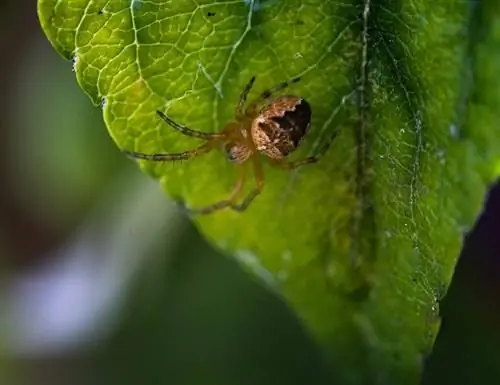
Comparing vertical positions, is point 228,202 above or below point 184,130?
below

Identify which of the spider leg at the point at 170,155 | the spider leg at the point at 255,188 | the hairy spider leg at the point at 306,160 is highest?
the spider leg at the point at 170,155

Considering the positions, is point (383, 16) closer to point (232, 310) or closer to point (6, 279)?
point (232, 310)

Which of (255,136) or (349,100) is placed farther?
(255,136)

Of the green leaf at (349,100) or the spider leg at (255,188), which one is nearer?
the green leaf at (349,100)

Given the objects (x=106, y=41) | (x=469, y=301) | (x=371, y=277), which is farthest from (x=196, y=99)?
(x=469, y=301)

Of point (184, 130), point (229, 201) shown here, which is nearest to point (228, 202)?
point (229, 201)

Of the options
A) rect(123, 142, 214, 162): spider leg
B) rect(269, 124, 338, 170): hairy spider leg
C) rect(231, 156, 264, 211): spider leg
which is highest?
rect(123, 142, 214, 162): spider leg

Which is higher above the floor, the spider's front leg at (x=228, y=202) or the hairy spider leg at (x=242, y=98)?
the hairy spider leg at (x=242, y=98)

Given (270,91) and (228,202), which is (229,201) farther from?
(270,91)
